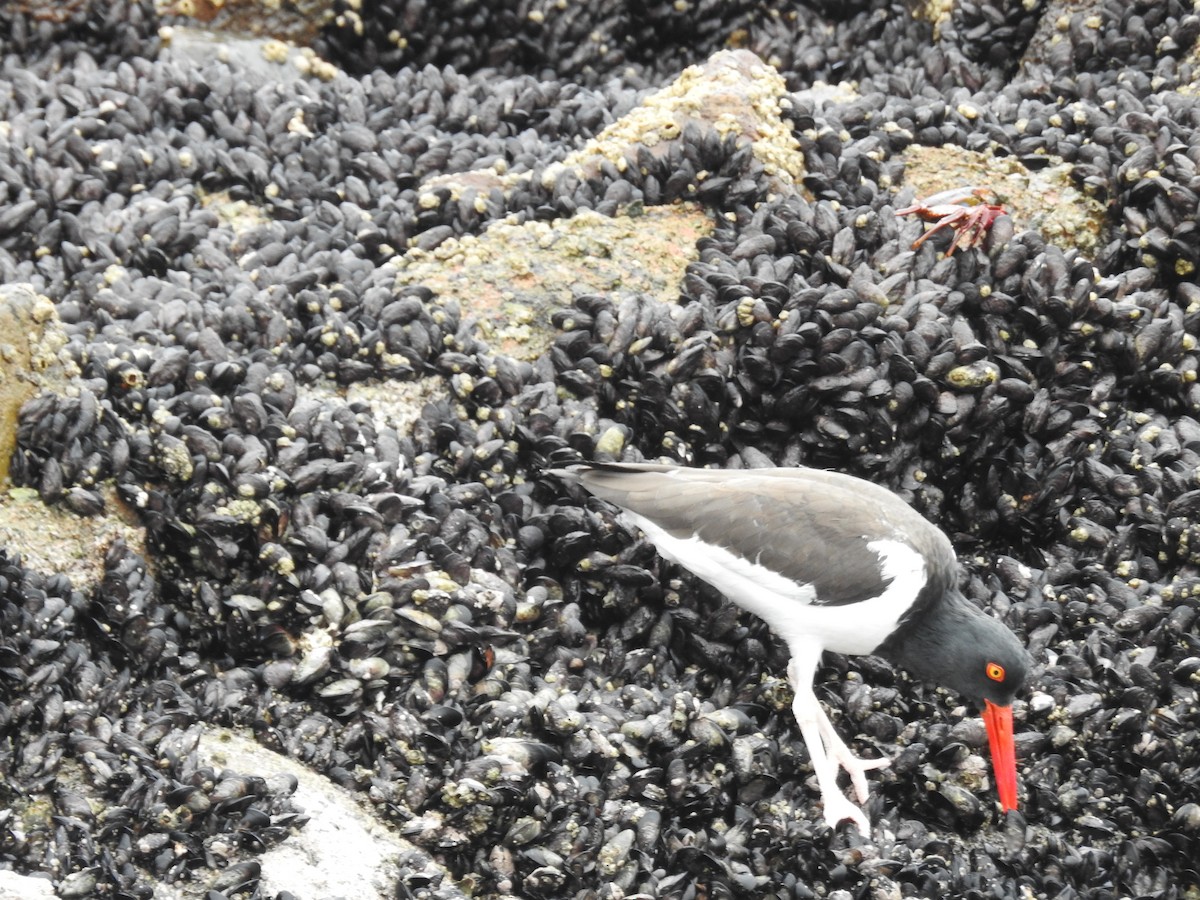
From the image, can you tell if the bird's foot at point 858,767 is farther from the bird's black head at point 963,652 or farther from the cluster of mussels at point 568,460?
the bird's black head at point 963,652

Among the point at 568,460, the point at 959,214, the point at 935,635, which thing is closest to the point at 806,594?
the point at 935,635

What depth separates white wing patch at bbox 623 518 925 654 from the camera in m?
4.82

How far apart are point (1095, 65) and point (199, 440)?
6.54 meters

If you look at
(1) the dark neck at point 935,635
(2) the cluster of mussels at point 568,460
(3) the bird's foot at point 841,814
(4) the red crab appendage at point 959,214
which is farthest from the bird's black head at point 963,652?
(4) the red crab appendage at point 959,214

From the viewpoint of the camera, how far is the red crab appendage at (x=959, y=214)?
21.2 ft

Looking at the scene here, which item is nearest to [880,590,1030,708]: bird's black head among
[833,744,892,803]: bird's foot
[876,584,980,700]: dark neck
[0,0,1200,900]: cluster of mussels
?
[876,584,980,700]: dark neck

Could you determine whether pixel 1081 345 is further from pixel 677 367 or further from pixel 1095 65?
pixel 1095 65

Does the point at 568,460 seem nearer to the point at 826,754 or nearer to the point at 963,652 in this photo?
the point at 826,754

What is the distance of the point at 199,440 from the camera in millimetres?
5215

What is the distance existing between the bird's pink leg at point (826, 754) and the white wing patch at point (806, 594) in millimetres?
126

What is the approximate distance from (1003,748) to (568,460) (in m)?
2.38

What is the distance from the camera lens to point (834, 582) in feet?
15.8

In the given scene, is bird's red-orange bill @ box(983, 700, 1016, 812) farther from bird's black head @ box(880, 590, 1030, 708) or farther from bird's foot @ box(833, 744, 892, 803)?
bird's foot @ box(833, 744, 892, 803)

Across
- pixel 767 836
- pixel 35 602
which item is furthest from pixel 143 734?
pixel 767 836
